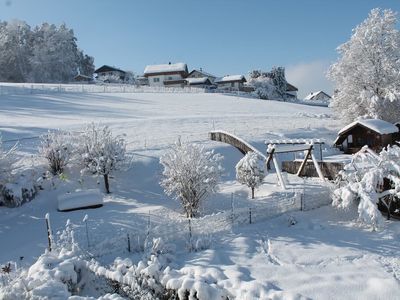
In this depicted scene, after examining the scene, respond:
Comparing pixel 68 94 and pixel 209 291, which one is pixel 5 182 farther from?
pixel 68 94

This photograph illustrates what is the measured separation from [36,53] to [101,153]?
76.5m

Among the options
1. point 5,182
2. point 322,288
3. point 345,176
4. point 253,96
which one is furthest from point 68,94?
point 322,288

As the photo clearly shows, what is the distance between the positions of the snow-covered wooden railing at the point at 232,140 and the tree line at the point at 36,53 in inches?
2703

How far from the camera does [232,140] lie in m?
30.8

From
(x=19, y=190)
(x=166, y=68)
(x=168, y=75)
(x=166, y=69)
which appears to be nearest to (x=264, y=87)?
(x=168, y=75)

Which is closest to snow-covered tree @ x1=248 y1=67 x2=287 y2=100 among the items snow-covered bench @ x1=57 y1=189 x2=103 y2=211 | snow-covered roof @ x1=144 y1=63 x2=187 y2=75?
snow-covered roof @ x1=144 y1=63 x2=187 y2=75

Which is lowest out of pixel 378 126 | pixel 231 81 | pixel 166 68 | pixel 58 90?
pixel 378 126

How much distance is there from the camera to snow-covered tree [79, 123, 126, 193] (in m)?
21.8

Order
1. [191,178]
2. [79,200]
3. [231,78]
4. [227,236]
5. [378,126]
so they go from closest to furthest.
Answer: [227,236] < [191,178] < [79,200] < [378,126] < [231,78]

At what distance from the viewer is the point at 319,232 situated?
642 inches

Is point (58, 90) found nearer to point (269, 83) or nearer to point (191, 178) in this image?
point (269, 83)

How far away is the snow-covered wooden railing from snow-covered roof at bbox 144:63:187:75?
6614 centimetres

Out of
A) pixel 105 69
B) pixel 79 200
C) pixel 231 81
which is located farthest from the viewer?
pixel 105 69

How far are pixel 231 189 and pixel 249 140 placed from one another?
10600 mm
